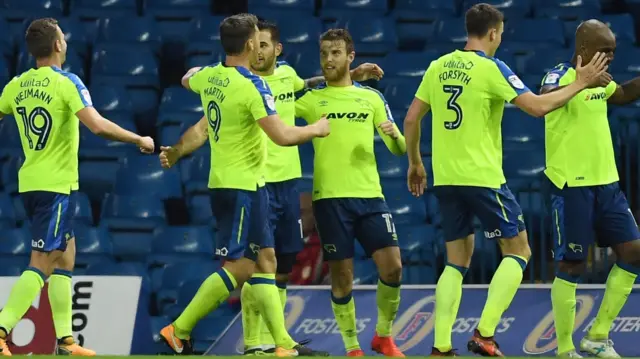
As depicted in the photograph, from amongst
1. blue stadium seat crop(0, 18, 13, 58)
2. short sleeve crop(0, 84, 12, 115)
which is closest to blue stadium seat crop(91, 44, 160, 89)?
blue stadium seat crop(0, 18, 13, 58)

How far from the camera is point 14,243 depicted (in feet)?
40.9

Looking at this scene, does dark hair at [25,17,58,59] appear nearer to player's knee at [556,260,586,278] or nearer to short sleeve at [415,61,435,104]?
short sleeve at [415,61,435,104]

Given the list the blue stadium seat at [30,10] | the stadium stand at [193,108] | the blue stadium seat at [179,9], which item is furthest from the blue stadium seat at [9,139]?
the blue stadium seat at [179,9]

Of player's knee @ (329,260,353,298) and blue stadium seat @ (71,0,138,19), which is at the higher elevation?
blue stadium seat @ (71,0,138,19)

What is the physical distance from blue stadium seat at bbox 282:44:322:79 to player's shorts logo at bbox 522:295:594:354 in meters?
3.96

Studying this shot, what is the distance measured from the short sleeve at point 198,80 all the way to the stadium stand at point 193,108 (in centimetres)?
294

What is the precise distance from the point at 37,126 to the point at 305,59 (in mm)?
5008

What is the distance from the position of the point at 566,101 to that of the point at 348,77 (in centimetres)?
185

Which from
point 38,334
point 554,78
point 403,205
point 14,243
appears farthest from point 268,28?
point 14,243

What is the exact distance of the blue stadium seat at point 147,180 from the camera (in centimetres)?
1299

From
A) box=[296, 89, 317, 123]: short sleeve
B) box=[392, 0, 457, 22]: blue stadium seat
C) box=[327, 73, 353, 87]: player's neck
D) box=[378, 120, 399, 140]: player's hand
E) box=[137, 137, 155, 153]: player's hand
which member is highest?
box=[392, 0, 457, 22]: blue stadium seat

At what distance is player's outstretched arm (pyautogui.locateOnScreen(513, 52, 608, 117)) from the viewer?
342 inches

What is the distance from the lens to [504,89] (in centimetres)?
903

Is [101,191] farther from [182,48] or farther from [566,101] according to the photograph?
[566,101]
